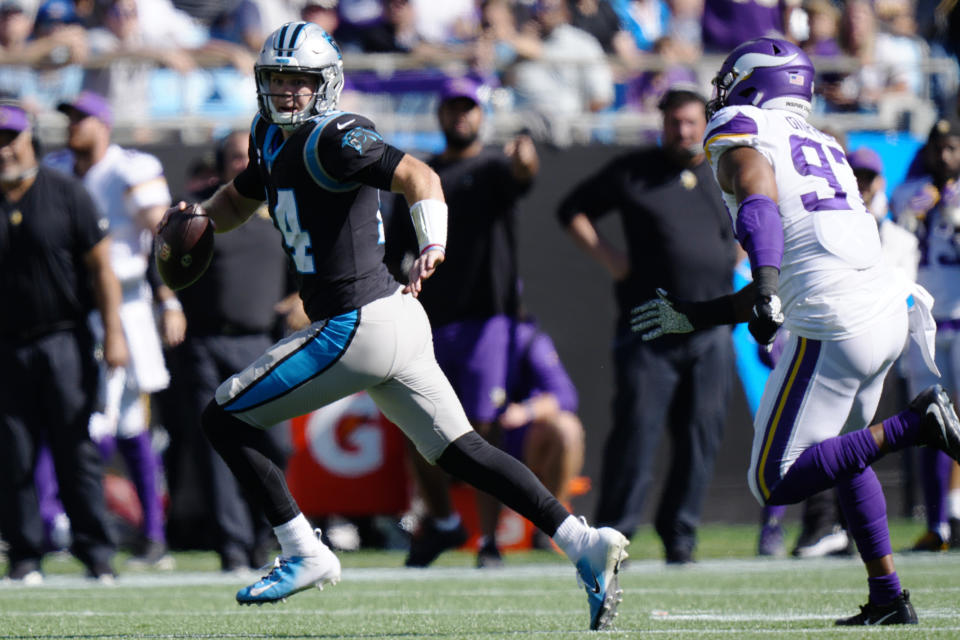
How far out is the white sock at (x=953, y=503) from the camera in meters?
7.84

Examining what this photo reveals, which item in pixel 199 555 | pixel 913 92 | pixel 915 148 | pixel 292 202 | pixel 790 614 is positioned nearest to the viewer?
pixel 292 202

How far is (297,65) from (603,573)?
1.83 m

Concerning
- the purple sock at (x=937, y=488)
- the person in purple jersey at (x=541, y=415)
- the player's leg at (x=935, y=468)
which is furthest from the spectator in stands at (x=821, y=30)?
the purple sock at (x=937, y=488)

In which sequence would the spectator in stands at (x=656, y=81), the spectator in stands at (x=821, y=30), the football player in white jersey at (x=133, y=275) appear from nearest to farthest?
the football player in white jersey at (x=133, y=275) < the spectator in stands at (x=656, y=81) < the spectator in stands at (x=821, y=30)

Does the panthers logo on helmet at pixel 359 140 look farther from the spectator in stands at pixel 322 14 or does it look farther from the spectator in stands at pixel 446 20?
the spectator in stands at pixel 446 20

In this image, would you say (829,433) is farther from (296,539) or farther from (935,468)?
(935,468)

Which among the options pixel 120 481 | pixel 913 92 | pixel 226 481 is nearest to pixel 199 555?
pixel 120 481

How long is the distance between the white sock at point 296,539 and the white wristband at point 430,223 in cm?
97

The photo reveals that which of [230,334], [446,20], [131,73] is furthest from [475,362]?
[446,20]

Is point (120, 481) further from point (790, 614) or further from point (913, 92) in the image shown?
point (913, 92)

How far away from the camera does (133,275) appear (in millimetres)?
8156

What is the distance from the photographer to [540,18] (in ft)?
37.2

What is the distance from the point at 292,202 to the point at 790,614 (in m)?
2.12

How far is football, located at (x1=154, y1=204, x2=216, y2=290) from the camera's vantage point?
16.4 ft
